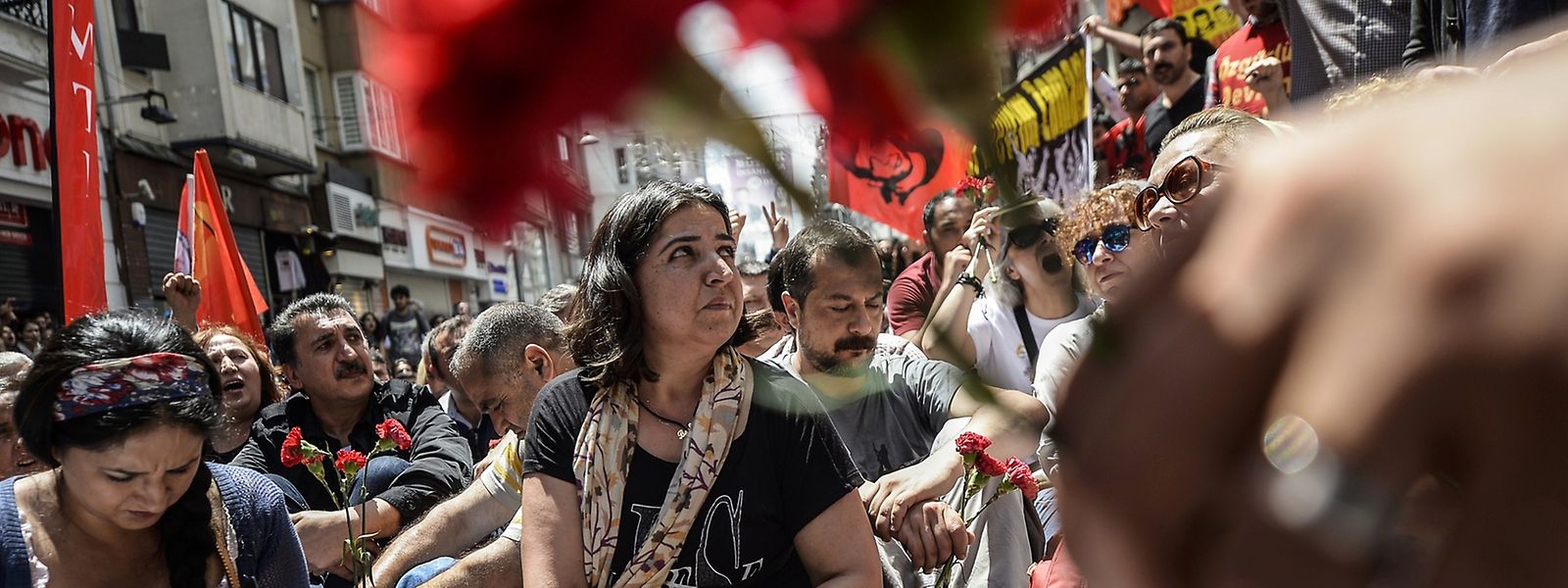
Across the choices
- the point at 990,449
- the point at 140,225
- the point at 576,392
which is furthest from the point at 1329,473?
the point at 140,225

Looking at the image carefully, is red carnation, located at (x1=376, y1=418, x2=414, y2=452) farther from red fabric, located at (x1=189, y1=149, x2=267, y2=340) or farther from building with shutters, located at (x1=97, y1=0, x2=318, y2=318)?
building with shutters, located at (x1=97, y1=0, x2=318, y2=318)

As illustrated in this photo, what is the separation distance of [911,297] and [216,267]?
9.67 feet

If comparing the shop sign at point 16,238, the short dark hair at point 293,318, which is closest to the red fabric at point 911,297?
the short dark hair at point 293,318

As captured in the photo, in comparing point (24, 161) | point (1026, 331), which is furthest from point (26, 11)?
point (1026, 331)

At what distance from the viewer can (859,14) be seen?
49 cm

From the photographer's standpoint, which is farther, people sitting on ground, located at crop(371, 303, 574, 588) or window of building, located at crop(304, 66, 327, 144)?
people sitting on ground, located at crop(371, 303, 574, 588)

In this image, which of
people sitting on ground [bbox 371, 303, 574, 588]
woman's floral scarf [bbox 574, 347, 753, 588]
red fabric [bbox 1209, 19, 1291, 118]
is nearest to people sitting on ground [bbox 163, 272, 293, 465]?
people sitting on ground [bbox 371, 303, 574, 588]

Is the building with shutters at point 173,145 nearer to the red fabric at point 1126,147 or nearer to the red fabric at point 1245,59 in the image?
the red fabric at point 1126,147

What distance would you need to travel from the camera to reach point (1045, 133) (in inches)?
32.8

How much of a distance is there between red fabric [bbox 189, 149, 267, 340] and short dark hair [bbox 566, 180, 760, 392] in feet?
9.42

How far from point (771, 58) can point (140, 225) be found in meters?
13.6

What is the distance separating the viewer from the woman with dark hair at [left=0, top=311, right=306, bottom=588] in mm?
2344

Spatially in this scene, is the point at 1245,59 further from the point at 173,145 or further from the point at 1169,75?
the point at 173,145

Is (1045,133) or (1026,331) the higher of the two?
(1045,133)
